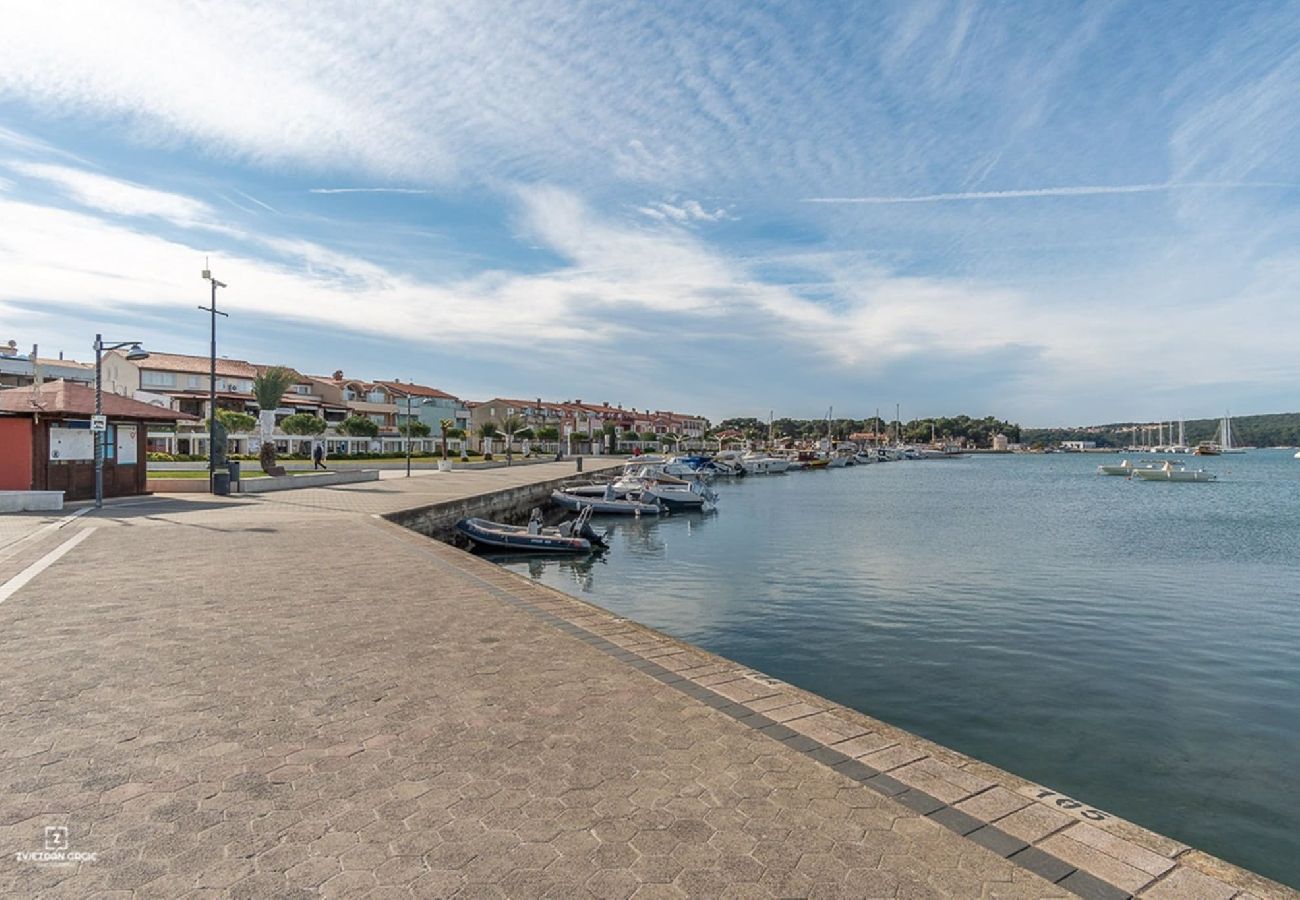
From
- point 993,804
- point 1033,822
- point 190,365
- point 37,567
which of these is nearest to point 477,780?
point 993,804

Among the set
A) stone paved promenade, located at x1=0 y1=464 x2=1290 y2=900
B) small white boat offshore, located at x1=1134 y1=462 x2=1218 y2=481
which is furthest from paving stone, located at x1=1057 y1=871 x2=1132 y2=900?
small white boat offshore, located at x1=1134 y1=462 x2=1218 y2=481

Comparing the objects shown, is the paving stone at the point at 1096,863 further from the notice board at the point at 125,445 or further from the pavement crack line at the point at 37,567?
the notice board at the point at 125,445

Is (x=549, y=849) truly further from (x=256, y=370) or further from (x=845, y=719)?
(x=256, y=370)

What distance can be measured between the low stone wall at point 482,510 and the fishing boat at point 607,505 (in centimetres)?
124

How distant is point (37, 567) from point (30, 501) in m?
13.2

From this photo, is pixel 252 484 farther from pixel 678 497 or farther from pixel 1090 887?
pixel 1090 887

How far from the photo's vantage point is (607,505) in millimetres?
38250

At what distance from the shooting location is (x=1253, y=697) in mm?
10680

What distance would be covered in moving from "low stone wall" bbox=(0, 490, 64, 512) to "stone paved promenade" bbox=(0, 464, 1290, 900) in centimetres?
1736

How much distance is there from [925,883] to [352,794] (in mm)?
3370

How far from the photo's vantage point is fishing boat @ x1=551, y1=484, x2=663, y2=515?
3819cm

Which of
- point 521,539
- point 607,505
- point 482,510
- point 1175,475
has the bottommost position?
point 521,539

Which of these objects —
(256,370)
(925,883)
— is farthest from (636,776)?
(256,370)

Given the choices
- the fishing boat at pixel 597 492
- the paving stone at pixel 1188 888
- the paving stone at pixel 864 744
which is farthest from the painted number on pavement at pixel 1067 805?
the fishing boat at pixel 597 492
